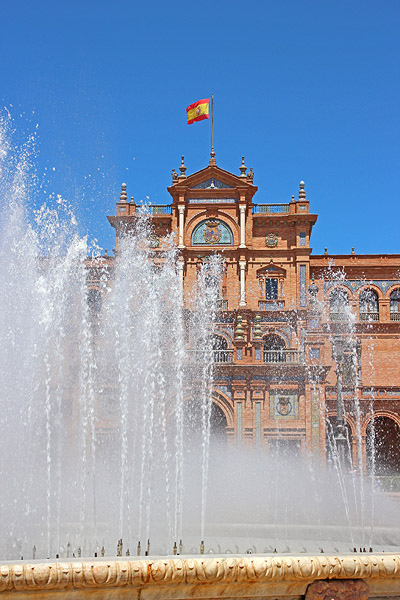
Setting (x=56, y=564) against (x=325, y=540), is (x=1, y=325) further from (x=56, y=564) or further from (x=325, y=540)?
(x=56, y=564)

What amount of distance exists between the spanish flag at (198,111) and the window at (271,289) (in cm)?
1079

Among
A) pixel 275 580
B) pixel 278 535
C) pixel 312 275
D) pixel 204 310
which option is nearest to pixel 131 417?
pixel 278 535

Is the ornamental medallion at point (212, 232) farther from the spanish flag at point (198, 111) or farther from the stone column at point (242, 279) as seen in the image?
the spanish flag at point (198, 111)

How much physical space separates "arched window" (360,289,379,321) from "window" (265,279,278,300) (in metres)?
5.03

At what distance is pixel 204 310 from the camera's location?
32.8 metres

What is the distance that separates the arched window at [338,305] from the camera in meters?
34.7

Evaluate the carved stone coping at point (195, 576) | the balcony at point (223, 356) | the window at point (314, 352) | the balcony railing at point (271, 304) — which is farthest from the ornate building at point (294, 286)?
the carved stone coping at point (195, 576)

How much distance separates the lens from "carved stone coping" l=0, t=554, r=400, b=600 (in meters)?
5.58

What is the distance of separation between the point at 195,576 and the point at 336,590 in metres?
1.41

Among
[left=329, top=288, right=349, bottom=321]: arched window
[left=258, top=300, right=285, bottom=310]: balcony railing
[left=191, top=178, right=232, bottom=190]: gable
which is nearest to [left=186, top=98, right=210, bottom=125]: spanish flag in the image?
[left=191, top=178, right=232, bottom=190]: gable

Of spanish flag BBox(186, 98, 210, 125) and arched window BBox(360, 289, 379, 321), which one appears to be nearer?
arched window BBox(360, 289, 379, 321)

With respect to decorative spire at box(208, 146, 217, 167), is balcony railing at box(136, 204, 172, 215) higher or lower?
lower

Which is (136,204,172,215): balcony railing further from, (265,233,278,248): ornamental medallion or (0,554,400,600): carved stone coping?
(0,554,400,600): carved stone coping

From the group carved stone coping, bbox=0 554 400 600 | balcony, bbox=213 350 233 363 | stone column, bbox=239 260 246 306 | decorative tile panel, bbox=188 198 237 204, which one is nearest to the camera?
carved stone coping, bbox=0 554 400 600
